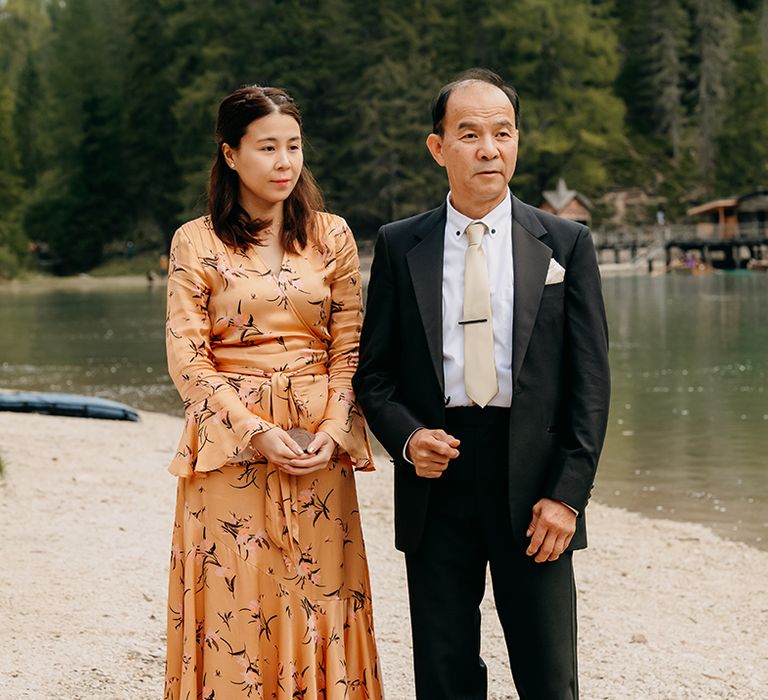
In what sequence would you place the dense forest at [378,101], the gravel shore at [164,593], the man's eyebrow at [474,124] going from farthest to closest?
the dense forest at [378,101] → the gravel shore at [164,593] → the man's eyebrow at [474,124]

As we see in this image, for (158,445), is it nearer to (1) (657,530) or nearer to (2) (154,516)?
(2) (154,516)

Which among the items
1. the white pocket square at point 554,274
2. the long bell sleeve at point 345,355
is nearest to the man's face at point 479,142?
the white pocket square at point 554,274

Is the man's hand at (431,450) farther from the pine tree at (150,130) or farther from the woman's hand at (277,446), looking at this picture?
the pine tree at (150,130)

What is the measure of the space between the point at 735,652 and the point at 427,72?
60.7 m

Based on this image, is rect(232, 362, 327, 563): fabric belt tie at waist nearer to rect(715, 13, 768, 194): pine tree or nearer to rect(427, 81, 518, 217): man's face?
rect(427, 81, 518, 217): man's face

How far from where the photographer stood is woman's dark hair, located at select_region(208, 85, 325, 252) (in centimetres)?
353

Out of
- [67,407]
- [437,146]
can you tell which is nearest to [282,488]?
[437,146]

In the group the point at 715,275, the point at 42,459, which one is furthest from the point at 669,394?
the point at 715,275

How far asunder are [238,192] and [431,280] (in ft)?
2.31

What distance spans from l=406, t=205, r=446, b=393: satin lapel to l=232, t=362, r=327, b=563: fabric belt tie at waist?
451 mm

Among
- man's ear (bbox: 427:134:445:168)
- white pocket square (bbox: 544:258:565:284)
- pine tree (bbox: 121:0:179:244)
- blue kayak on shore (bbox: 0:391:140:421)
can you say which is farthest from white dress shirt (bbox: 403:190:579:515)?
pine tree (bbox: 121:0:179:244)

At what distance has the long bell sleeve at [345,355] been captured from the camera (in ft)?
11.3

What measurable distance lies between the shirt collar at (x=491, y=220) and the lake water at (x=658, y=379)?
245 inches

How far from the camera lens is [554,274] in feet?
10.8
